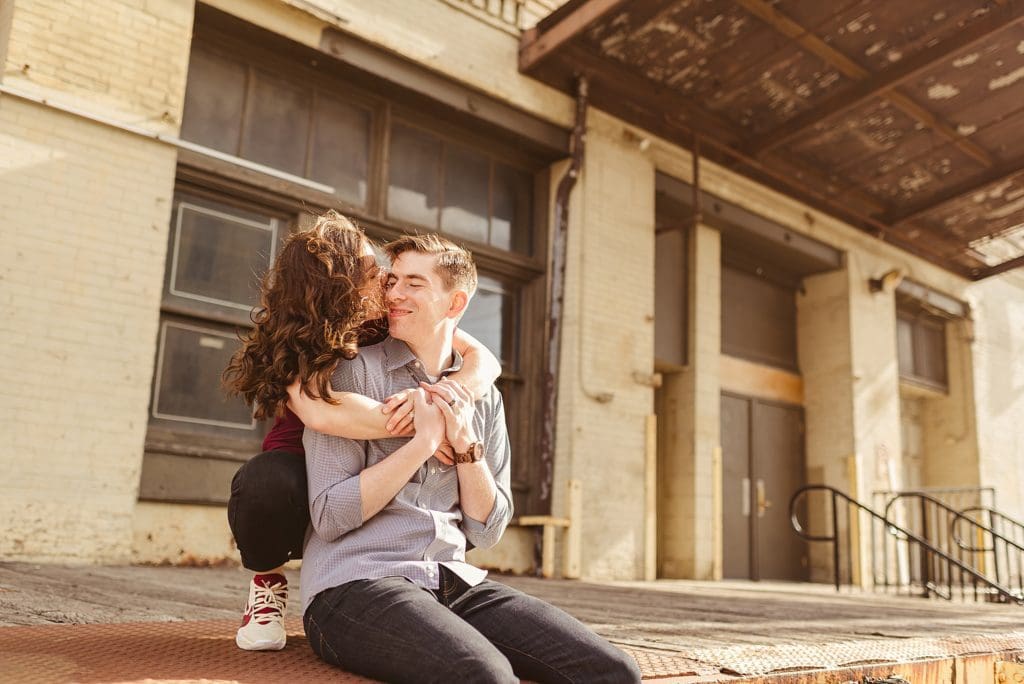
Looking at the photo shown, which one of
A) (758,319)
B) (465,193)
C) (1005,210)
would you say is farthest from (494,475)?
(1005,210)

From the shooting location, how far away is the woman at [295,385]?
217 centimetres

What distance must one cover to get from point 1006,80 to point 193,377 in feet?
27.6

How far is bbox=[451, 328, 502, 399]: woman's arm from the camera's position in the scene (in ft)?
7.86

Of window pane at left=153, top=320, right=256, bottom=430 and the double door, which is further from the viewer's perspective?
the double door

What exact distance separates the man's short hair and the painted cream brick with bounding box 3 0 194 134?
14.4 ft

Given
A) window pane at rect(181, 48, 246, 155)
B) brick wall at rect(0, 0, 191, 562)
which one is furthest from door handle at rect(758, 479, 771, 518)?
brick wall at rect(0, 0, 191, 562)

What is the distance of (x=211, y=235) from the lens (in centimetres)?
662

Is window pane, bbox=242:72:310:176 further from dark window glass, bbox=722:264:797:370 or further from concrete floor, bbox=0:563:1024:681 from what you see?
dark window glass, bbox=722:264:797:370

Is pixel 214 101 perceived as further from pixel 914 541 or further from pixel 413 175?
pixel 914 541

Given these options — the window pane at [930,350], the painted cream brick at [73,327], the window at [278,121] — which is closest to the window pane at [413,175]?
the window at [278,121]

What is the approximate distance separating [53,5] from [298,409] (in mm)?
4880

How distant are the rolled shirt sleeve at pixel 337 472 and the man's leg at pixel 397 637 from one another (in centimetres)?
15

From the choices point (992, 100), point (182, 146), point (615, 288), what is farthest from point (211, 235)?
point (992, 100)

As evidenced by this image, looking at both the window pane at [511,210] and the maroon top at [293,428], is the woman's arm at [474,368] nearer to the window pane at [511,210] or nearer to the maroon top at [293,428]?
the maroon top at [293,428]
